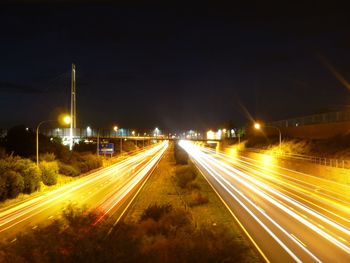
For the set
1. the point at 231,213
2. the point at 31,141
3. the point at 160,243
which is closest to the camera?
the point at 160,243

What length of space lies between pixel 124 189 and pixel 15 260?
116ft

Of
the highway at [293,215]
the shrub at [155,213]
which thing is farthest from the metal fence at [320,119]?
the shrub at [155,213]

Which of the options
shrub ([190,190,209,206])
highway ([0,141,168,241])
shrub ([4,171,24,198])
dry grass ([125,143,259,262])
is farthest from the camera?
shrub ([4,171,24,198])

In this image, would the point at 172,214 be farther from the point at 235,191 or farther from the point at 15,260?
the point at 235,191

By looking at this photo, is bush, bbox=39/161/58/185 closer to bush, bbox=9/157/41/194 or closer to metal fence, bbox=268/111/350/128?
bush, bbox=9/157/41/194

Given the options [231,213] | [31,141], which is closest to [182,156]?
[31,141]

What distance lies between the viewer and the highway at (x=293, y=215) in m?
19.2

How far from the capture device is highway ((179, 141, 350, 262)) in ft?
63.2

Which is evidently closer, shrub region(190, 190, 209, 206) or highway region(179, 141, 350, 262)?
highway region(179, 141, 350, 262)

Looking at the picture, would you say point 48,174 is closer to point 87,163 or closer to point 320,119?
point 87,163

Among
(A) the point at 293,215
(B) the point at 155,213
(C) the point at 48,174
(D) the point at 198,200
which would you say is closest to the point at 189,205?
(D) the point at 198,200

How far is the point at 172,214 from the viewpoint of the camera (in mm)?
24547

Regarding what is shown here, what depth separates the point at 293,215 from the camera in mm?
28688

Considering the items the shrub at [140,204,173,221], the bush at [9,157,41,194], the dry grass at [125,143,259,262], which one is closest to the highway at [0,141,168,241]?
the dry grass at [125,143,259,262]
